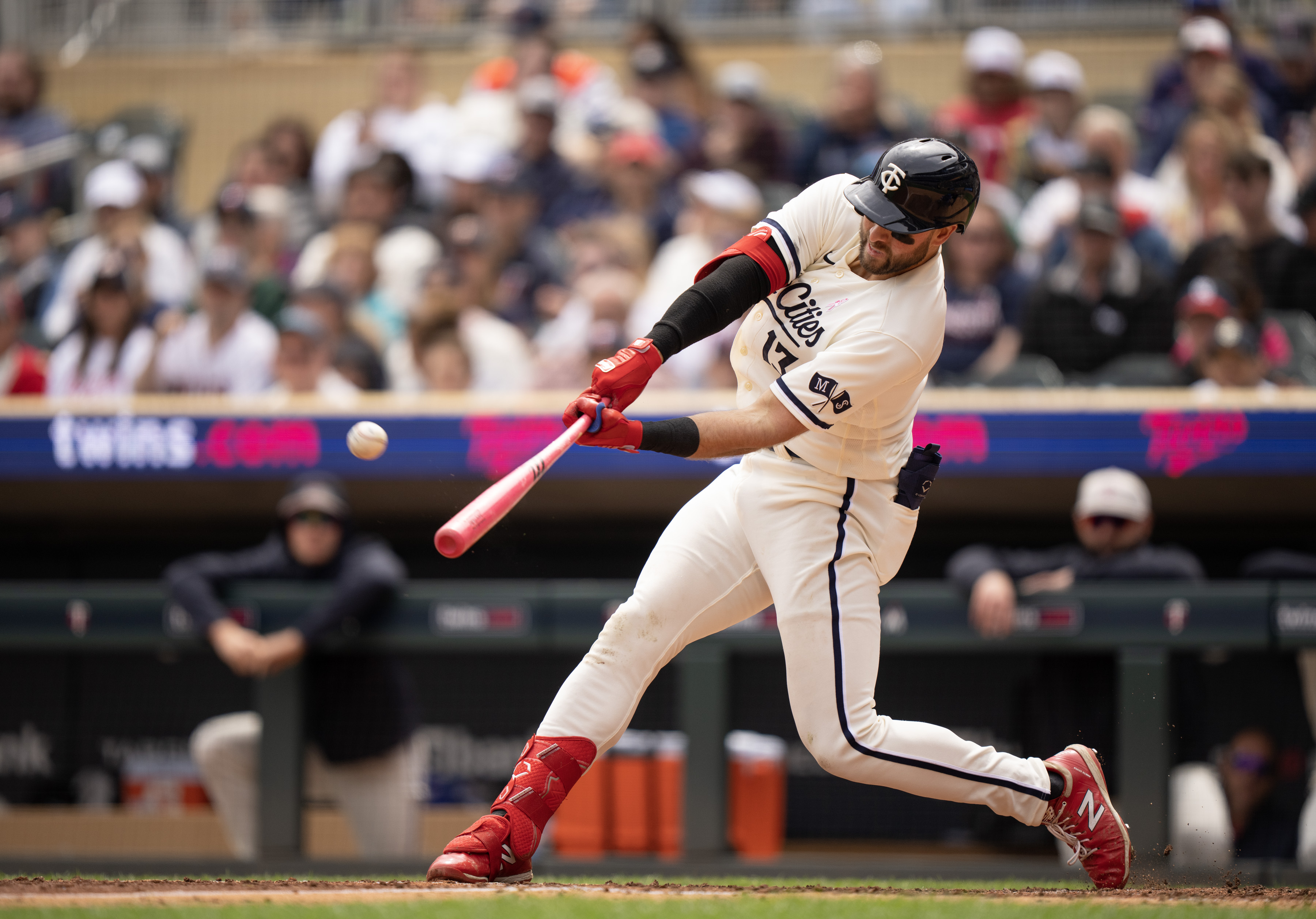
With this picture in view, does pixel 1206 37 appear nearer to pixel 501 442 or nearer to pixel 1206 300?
pixel 1206 300

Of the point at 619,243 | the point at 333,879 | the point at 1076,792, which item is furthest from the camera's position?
the point at 619,243

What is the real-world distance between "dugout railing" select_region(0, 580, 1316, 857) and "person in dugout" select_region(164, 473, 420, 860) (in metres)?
0.07

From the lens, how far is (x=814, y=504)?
3.20 metres

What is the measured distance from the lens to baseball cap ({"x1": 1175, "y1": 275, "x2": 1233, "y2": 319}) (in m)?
5.61

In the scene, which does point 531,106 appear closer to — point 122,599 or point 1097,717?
point 122,599

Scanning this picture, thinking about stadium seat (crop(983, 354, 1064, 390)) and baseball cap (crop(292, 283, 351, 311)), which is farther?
baseball cap (crop(292, 283, 351, 311))

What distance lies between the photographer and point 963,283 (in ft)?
20.3

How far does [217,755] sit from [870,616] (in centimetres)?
289

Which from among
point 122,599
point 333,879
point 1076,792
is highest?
point 122,599

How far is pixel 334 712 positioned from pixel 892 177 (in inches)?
118

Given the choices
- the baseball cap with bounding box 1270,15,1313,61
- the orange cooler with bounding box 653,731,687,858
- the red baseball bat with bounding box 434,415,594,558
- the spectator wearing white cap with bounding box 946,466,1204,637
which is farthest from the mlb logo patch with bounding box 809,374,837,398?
the baseball cap with bounding box 1270,15,1313,61

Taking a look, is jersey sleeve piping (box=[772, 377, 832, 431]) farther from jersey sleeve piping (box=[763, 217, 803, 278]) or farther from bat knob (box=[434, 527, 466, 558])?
bat knob (box=[434, 527, 466, 558])

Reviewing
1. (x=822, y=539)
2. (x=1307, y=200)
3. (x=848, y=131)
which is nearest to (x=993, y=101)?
(x=848, y=131)

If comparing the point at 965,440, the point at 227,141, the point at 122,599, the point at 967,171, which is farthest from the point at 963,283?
the point at 227,141
